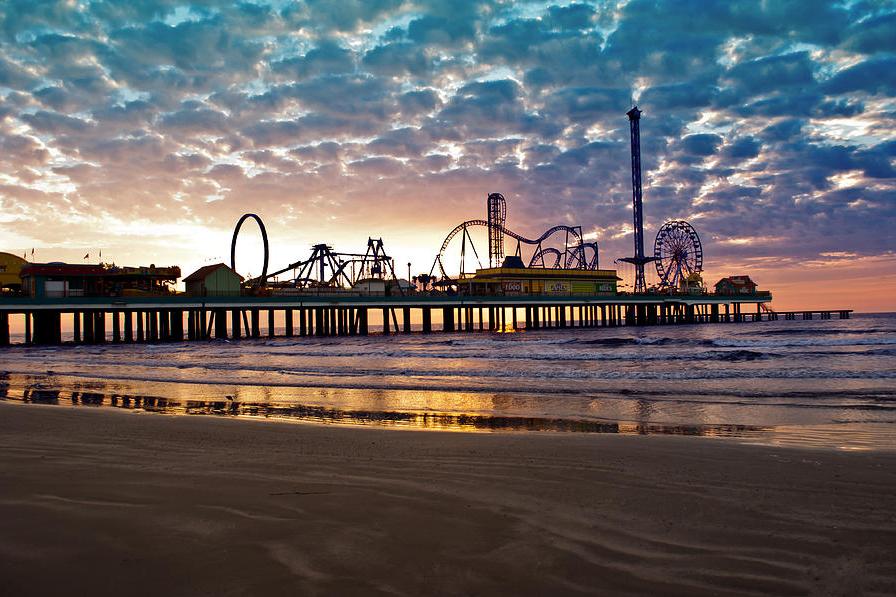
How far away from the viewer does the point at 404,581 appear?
128 inches

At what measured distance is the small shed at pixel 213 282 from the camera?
53156 millimetres

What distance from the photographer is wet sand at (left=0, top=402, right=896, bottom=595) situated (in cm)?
326

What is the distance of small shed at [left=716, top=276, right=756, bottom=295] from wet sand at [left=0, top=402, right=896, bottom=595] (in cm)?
9561

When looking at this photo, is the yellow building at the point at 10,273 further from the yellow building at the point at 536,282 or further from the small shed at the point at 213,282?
the yellow building at the point at 536,282

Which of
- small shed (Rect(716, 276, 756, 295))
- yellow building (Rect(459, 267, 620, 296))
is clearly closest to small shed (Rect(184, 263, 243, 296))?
yellow building (Rect(459, 267, 620, 296))

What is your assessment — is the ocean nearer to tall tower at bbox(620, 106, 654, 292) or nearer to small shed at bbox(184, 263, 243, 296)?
small shed at bbox(184, 263, 243, 296)

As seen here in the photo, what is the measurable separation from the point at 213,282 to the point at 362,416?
4649 cm

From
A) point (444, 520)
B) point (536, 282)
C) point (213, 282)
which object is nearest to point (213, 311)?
point (213, 282)

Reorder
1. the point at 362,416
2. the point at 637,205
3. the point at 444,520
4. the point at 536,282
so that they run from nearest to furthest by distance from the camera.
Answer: the point at 444,520
the point at 362,416
the point at 536,282
the point at 637,205

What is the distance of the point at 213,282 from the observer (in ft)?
175

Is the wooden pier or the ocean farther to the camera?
the wooden pier

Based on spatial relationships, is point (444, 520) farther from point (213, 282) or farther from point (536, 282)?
point (536, 282)

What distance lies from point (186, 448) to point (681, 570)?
586cm

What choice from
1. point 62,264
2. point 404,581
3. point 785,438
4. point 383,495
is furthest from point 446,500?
point 62,264
